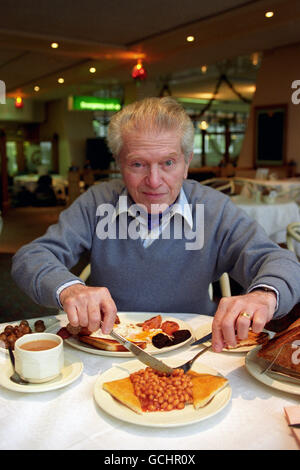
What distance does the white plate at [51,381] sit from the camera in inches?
35.5

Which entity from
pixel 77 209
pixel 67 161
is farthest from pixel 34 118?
pixel 77 209

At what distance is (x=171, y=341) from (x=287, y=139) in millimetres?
7699

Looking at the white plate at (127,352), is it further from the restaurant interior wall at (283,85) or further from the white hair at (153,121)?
the restaurant interior wall at (283,85)

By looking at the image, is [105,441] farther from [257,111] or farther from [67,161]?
[67,161]

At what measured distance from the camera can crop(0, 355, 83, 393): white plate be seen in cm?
90

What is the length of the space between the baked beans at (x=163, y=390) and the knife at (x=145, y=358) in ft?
0.10

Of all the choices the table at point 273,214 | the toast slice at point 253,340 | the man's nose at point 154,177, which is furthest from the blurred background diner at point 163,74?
the toast slice at point 253,340

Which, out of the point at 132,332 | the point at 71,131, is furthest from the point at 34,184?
the point at 132,332

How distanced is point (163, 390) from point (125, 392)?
8cm

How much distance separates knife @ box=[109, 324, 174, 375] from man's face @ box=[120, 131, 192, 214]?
1.96 feet

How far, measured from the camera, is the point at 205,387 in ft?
2.93

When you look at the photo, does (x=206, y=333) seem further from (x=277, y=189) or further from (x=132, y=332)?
(x=277, y=189)

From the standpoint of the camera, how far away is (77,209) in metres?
1.67
